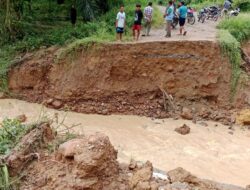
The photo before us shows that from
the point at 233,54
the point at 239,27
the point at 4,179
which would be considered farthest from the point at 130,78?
the point at 4,179

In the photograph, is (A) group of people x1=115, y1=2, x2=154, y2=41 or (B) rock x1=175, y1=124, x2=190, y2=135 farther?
(A) group of people x1=115, y1=2, x2=154, y2=41

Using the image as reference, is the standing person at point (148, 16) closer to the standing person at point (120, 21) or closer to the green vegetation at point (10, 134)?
the standing person at point (120, 21)

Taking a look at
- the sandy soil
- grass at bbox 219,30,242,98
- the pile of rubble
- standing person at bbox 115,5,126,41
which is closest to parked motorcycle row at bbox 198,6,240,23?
the sandy soil

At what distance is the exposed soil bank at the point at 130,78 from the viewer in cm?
1502

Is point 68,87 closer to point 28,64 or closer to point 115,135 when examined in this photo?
point 28,64

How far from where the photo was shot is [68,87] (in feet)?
49.9

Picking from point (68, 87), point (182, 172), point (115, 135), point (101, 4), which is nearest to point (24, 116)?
point (68, 87)

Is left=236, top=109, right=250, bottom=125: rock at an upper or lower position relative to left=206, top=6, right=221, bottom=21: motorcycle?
lower

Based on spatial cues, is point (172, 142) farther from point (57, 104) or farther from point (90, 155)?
point (90, 155)

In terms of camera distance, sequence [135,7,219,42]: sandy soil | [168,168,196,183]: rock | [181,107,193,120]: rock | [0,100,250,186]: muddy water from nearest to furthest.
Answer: [168,168,196,183]: rock < [0,100,250,186]: muddy water < [181,107,193,120]: rock < [135,7,219,42]: sandy soil

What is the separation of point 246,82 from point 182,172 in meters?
10.3

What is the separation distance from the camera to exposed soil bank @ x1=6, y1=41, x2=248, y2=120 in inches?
591

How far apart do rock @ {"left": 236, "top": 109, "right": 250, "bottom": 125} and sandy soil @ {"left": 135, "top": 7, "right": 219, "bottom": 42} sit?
2.61 metres

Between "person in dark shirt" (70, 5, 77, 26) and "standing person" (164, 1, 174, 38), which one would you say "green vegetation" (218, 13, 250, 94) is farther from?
"person in dark shirt" (70, 5, 77, 26)
